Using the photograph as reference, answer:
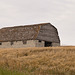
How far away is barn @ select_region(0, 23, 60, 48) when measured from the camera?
44.5 m

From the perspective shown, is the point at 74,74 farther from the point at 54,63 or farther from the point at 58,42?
the point at 58,42

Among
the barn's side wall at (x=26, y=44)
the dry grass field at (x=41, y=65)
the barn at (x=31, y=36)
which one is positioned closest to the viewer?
the dry grass field at (x=41, y=65)

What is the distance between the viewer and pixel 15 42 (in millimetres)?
47438

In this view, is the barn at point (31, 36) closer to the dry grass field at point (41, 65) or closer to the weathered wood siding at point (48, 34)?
the weathered wood siding at point (48, 34)

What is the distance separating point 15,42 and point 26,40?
3.46 metres

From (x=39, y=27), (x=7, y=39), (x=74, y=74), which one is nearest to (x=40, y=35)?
(x=39, y=27)

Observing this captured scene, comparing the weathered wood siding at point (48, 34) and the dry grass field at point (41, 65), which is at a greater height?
the weathered wood siding at point (48, 34)

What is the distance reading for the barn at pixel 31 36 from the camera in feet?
146

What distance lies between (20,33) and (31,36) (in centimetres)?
387

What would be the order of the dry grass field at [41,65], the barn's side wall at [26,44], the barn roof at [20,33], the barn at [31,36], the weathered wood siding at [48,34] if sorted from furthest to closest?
the weathered wood siding at [48,34]
the barn roof at [20,33]
the barn at [31,36]
the barn's side wall at [26,44]
the dry grass field at [41,65]

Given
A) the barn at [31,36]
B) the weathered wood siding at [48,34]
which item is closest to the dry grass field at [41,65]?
the barn at [31,36]

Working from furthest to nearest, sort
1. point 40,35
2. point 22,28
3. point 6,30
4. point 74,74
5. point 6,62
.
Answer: point 6,30 < point 22,28 < point 40,35 < point 6,62 < point 74,74

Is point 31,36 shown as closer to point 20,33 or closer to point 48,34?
point 20,33

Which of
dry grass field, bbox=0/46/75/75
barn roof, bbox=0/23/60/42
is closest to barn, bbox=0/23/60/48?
barn roof, bbox=0/23/60/42
